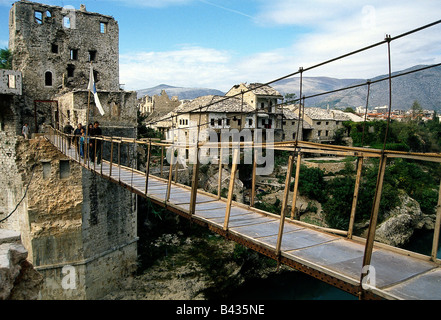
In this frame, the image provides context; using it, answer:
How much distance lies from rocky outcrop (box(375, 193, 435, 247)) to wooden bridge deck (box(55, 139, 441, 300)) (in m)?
17.4

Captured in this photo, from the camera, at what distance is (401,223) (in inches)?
838

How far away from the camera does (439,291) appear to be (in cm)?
318

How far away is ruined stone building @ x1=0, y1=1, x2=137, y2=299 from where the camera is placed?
449 inches

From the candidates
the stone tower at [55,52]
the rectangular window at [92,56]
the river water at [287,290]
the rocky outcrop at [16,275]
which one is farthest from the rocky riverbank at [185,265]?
the rocky outcrop at [16,275]

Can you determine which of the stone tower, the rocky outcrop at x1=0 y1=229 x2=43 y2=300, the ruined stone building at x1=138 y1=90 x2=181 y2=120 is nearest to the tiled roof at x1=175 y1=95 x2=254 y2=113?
the stone tower

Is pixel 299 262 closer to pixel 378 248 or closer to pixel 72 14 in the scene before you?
pixel 378 248

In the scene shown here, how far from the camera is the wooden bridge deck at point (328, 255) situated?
332cm

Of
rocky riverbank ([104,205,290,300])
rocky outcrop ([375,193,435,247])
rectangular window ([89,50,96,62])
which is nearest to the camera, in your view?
rocky riverbank ([104,205,290,300])

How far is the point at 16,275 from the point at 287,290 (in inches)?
562

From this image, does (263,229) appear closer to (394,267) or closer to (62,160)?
(394,267)

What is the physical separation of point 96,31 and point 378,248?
1622cm

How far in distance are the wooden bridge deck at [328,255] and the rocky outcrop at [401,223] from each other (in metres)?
17.4

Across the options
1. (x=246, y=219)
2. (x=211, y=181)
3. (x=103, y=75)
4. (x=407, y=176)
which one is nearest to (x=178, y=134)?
(x=211, y=181)

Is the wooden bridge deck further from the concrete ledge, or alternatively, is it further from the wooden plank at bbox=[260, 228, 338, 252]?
the concrete ledge
